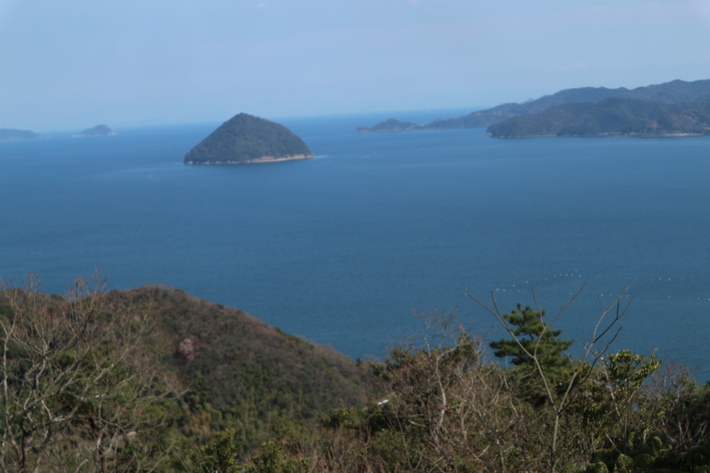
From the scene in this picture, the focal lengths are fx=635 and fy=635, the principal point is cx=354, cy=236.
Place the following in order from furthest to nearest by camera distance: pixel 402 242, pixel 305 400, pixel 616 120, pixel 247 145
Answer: pixel 616 120 → pixel 247 145 → pixel 402 242 → pixel 305 400

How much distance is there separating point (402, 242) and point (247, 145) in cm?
8023

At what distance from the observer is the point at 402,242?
47562mm

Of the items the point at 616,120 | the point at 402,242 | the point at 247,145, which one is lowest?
the point at 402,242

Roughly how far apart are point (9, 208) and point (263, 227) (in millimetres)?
34876

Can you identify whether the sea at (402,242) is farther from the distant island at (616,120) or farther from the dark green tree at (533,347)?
the distant island at (616,120)

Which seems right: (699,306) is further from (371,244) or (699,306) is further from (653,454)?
(653,454)

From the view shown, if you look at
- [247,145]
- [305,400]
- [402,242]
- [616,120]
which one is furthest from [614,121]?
[305,400]

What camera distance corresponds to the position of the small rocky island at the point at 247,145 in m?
118

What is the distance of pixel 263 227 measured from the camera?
5700cm

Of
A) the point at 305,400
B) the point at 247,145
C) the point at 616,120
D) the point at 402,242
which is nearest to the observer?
the point at 305,400

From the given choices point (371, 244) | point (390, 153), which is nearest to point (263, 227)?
point (371, 244)

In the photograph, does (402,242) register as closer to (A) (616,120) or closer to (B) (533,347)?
(B) (533,347)

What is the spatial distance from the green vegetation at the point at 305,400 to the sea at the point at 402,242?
161 centimetres

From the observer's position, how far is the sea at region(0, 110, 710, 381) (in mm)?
31250
